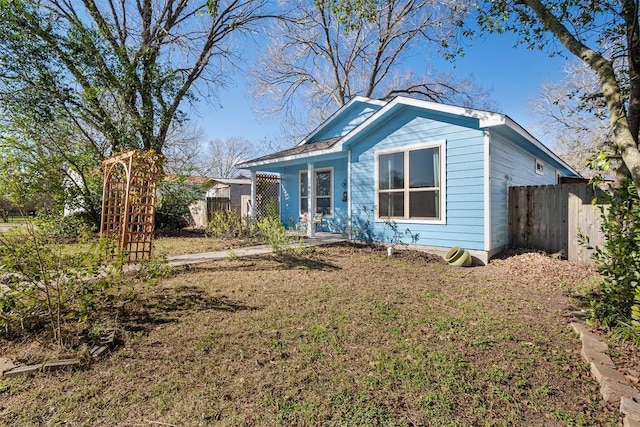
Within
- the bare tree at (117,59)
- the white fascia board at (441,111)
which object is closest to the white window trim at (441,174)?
the white fascia board at (441,111)

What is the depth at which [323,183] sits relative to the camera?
10.5 m

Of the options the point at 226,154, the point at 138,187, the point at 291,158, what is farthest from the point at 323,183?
the point at 226,154

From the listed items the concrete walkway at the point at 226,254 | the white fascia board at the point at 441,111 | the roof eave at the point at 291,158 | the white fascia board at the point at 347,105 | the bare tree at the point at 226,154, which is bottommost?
the concrete walkway at the point at 226,254

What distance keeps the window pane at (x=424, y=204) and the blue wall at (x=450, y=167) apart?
240mm

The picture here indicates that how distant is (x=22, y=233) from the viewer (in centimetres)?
274

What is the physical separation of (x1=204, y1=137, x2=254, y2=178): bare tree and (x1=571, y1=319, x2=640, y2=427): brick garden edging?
107 ft

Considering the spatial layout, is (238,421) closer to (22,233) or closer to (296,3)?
(22,233)

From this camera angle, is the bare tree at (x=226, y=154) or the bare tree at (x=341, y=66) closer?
the bare tree at (x=341, y=66)

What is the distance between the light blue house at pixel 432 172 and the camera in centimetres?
643

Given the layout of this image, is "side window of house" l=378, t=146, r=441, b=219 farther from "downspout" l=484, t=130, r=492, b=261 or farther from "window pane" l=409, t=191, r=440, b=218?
"downspout" l=484, t=130, r=492, b=261

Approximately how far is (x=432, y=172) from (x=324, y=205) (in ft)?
13.8

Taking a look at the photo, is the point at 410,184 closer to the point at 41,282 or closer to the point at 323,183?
the point at 323,183

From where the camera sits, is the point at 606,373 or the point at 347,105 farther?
the point at 347,105

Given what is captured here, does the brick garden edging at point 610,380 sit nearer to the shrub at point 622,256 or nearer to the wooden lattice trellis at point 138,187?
the shrub at point 622,256
